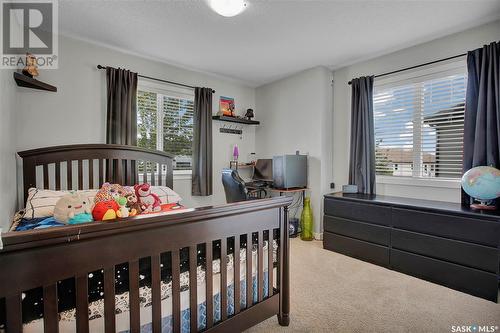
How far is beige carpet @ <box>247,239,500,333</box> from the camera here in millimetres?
1666

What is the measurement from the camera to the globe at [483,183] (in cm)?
204

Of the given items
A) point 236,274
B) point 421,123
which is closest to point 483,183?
point 421,123

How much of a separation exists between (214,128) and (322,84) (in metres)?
1.74

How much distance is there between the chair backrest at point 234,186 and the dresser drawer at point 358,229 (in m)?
1.12

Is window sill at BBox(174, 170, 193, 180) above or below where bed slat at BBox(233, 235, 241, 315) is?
above

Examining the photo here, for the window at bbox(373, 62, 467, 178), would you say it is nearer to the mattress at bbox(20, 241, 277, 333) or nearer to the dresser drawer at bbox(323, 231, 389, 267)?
the dresser drawer at bbox(323, 231, 389, 267)

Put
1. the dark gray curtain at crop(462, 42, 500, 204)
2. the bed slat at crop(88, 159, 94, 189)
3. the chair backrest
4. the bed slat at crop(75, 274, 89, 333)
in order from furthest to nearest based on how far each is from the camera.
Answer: the chair backrest < the bed slat at crop(88, 159, 94, 189) < the dark gray curtain at crop(462, 42, 500, 204) < the bed slat at crop(75, 274, 89, 333)

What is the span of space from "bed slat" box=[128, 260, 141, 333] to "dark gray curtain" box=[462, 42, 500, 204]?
290 cm

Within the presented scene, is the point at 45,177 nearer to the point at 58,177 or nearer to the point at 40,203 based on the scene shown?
the point at 58,177

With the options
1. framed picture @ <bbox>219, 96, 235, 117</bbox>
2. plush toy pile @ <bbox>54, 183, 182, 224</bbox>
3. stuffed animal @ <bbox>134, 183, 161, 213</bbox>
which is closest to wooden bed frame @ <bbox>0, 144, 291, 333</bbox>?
plush toy pile @ <bbox>54, 183, 182, 224</bbox>

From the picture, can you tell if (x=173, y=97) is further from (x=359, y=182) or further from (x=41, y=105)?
(x=359, y=182)

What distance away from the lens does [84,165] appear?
104 inches

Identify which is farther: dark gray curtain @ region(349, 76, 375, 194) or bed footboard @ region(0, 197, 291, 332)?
dark gray curtain @ region(349, 76, 375, 194)

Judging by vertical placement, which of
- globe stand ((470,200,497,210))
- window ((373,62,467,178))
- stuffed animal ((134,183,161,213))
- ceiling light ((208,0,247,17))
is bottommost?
globe stand ((470,200,497,210))
